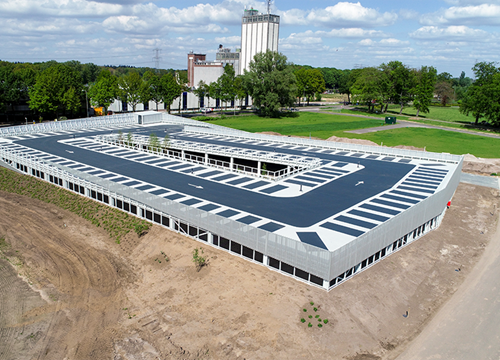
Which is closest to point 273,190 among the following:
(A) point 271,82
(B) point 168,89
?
(B) point 168,89

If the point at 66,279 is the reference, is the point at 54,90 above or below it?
above

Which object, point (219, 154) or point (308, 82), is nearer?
point (219, 154)

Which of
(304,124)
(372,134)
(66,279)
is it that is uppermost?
(304,124)

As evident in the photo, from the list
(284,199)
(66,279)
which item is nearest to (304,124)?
(284,199)

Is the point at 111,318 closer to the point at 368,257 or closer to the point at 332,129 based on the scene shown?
the point at 368,257

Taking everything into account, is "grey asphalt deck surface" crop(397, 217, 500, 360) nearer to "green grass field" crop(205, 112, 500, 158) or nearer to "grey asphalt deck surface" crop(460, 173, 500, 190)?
"grey asphalt deck surface" crop(460, 173, 500, 190)

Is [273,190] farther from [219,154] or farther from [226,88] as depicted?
[226,88]

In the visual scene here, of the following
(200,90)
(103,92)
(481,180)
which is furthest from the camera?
(200,90)

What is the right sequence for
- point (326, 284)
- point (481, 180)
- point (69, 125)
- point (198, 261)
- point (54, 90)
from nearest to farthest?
1. point (326, 284)
2. point (198, 261)
3. point (481, 180)
4. point (69, 125)
5. point (54, 90)

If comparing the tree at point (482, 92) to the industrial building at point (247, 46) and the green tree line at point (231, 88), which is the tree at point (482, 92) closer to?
the green tree line at point (231, 88)
